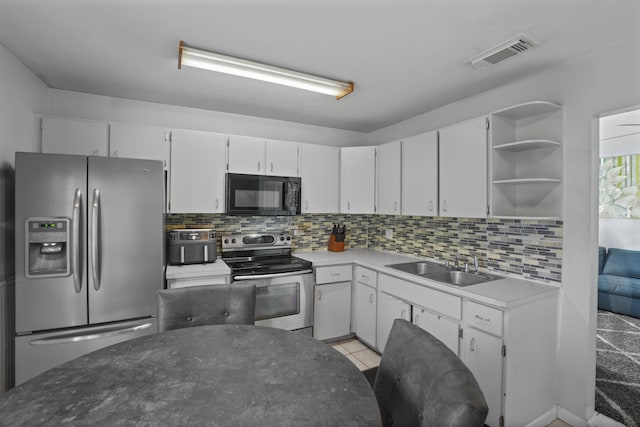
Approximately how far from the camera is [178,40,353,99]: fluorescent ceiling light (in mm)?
2008

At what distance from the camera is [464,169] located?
2.54 meters

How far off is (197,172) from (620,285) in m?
5.11

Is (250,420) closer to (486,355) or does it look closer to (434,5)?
(486,355)

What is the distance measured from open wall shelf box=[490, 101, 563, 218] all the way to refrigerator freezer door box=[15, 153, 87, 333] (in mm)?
2980

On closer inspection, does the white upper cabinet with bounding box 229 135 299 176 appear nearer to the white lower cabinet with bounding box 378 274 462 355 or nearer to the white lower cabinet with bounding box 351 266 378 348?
the white lower cabinet with bounding box 351 266 378 348

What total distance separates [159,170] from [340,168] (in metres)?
1.98

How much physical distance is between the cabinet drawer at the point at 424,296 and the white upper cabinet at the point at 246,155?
168 cm

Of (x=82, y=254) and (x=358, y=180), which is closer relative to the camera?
(x=82, y=254)

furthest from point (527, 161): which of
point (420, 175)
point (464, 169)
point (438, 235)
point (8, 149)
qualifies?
point (8, 149)

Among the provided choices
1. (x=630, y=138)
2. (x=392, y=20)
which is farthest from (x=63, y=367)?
(x=630, y=138)

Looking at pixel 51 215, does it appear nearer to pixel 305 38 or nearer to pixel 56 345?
pixel 56 345

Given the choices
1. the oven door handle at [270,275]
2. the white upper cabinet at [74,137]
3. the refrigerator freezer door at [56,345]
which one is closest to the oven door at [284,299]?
the oven door handle at [270,275]

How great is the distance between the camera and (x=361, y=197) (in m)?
3.61

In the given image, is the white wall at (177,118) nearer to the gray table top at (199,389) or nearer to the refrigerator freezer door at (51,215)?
the refrigerator freezer door at (51,215)
